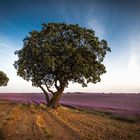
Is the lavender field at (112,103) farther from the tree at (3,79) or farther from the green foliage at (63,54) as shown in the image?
the tree at (3,79)

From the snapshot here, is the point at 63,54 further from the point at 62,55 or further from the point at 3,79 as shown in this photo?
the point at 3,79

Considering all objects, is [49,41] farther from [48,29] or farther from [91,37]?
[91,37]

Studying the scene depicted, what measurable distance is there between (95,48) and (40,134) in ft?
65.9

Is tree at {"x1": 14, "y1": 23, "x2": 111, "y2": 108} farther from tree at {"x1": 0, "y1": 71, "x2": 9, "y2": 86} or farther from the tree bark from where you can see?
tree at {"x1": 0, "y1": 71, "x2": 9, "y2": 86}

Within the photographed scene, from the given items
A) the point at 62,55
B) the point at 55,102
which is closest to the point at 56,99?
the point at 55,102

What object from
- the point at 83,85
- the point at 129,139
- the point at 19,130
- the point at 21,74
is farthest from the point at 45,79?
the point at 129,139

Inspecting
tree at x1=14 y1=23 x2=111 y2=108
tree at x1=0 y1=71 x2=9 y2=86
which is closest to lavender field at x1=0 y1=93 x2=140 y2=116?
tree at x1=14 y1=23 x2=111 y2=108

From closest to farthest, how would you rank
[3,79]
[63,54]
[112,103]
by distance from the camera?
[63,54] < [112,103] < [3,79]

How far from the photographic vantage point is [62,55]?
94.8ft

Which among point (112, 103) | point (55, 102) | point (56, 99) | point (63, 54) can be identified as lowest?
point (55, 102)

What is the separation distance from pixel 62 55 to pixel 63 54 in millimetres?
254

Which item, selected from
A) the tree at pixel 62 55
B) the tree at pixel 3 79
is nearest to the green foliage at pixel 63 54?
the tree at pixel 62 55

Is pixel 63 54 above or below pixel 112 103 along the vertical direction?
above

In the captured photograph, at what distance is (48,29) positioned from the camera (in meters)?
30.5
